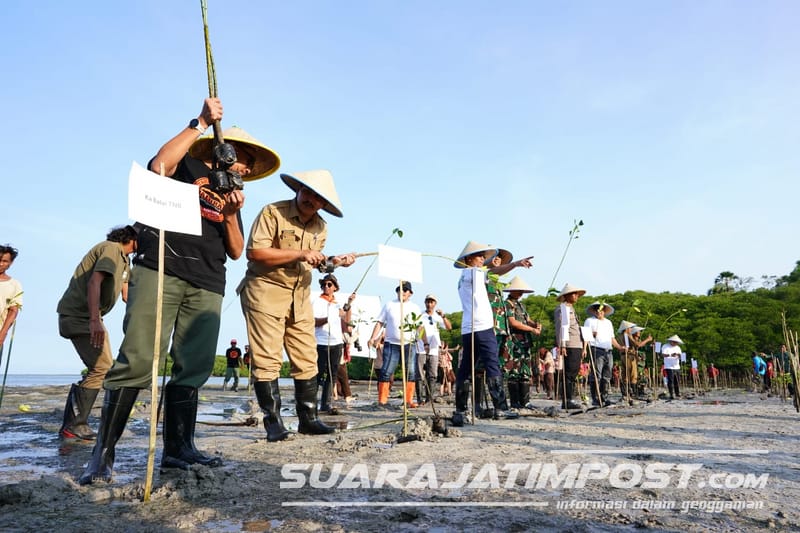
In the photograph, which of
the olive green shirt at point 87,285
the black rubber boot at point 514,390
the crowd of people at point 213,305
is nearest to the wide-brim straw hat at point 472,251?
the crowd of people at point 213,305

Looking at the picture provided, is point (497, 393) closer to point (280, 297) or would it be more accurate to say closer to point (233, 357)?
point (280, 297)

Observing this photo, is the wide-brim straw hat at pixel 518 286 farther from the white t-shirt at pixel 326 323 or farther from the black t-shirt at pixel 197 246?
the black t-shirt at pixel 197 246

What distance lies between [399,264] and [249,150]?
5.51 ft

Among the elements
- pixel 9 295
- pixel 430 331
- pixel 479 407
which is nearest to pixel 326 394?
pixel 430 331

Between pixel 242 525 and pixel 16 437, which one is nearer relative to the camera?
pixel 242 525

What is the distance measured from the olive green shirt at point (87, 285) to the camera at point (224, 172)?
2.19m

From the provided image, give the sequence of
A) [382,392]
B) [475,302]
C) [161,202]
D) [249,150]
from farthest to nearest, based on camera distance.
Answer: [382,392] → [475,302] → [249,150] → [161,202]

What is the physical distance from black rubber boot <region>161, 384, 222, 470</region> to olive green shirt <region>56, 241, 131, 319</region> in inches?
78.2

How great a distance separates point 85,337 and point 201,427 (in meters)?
1.68

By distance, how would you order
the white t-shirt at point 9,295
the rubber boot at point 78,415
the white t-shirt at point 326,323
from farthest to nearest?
the white t-shirt at point 326,323, the white t-shirt at point 9,295, the rubber boot at point 78,415

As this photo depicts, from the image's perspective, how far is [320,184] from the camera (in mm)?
4512

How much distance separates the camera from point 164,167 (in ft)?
10.2

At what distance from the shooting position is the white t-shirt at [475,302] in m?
6.27

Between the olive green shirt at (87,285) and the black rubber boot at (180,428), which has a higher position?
the olive green shirt at (87,285)
